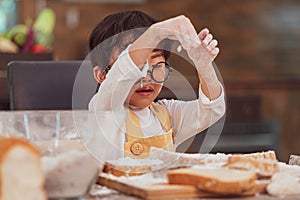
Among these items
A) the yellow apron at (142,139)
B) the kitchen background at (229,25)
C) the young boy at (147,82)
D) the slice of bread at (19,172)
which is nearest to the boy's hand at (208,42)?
the young boy at (147,82)

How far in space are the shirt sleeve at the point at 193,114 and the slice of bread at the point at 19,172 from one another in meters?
0.73

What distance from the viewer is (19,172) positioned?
0.89m

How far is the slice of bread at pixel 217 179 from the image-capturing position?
1041 mm

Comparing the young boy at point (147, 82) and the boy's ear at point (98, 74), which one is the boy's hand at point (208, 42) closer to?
the young boy at point (147, 82)

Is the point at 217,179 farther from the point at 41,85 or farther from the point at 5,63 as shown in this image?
the point at 5,63

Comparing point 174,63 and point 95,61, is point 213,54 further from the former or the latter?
point 174,63

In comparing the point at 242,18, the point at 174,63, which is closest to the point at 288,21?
the point at 242,18

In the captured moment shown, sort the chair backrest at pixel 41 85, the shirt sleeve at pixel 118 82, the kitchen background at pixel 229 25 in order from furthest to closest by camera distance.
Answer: the kitchen background at pixel 229 25 < the chair backrest at pixel 41 85 < the shirt sleeve at pixel 118 82

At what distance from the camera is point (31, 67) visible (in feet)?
6.98

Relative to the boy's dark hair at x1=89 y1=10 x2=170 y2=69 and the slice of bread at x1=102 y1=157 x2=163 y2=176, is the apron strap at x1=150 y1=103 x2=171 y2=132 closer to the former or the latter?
the boy's dark hair at x1=89 y1=10 x2=170 y2=69

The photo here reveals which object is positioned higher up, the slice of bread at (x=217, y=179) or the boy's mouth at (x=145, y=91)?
the boy's mouth at (x=145, y=91)

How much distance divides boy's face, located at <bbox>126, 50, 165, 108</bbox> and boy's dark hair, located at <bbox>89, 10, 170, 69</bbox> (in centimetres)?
15

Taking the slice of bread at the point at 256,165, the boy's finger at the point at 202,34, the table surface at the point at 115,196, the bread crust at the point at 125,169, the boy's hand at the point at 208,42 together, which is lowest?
the table surface at the point at 115,196

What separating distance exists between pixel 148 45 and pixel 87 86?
581 millimetres
